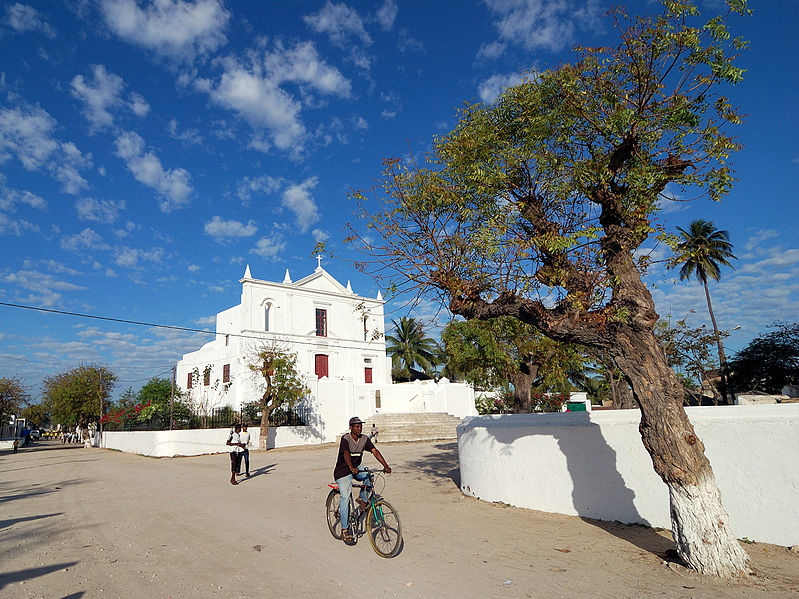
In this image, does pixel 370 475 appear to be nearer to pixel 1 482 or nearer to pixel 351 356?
pixel 1 482

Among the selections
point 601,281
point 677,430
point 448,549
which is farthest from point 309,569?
point 601,281

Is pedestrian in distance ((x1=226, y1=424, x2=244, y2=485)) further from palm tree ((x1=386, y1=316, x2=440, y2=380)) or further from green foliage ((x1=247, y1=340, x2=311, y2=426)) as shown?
palm tree ((x1=386, y1=316, x2=440, y2=380))

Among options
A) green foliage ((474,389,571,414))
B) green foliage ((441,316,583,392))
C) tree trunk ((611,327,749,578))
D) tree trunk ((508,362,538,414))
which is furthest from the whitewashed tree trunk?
green foliage ((474,389,571,414))

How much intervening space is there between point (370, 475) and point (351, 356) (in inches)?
1305

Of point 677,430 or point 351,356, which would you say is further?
point 351,356

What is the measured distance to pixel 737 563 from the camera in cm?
529

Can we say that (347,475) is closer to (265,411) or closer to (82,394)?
(265,411)

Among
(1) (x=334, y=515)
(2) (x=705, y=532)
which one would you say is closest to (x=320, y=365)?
(1) (x=334, y=515)

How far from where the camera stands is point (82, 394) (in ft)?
141

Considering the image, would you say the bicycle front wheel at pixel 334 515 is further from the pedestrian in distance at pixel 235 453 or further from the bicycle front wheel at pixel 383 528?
the pedestrian in distance at pixel 235 453

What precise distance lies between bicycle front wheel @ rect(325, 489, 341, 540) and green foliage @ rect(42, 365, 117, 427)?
138 ft

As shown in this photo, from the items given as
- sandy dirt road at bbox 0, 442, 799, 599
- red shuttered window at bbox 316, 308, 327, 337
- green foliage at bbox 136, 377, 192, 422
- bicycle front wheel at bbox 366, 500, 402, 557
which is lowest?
sandy dirt road at bbox 0, 442, 799, 599

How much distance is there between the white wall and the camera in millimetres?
6387

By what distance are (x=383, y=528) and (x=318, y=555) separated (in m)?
0.88
